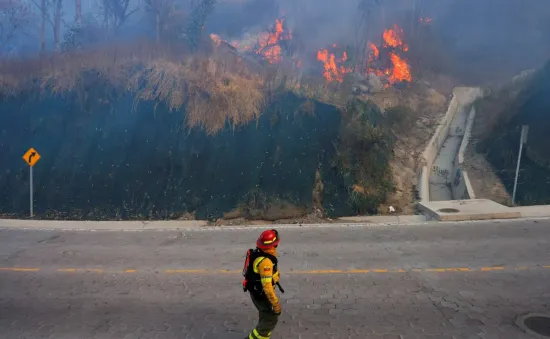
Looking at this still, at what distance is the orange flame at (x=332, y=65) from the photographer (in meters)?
28.3

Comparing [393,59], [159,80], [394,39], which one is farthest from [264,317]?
[394,39]

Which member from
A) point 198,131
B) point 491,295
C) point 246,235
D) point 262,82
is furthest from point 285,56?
point 491,295

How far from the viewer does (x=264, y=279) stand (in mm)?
4988

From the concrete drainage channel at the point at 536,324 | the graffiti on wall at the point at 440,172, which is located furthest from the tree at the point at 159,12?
the concrete drainage channel at the point at 536,324

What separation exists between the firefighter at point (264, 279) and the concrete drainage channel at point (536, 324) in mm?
3791

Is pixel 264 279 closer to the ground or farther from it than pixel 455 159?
closer to the ground

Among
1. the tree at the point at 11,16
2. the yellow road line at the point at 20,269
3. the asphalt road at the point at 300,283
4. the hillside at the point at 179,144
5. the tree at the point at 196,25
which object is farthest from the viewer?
the tree at the point at 11,16

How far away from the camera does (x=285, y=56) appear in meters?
37.3

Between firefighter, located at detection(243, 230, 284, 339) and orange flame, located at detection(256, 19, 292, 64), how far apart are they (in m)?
32.4

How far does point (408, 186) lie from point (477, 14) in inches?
1640

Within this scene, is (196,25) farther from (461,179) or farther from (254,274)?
(254,274)

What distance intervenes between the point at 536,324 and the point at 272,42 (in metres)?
36.1

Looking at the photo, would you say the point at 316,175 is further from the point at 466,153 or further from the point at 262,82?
the point at 466,153

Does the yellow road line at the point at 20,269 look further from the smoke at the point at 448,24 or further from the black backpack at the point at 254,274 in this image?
the smoke at the point at 448,24
